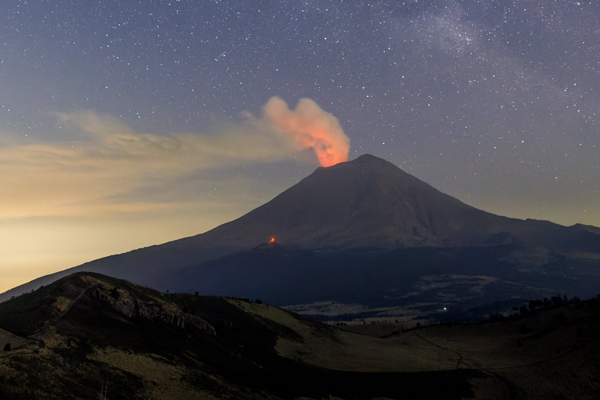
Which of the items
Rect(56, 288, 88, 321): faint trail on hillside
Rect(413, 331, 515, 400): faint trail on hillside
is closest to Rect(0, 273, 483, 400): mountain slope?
Rect(56, 288, 88, 321): faint trail on hillside

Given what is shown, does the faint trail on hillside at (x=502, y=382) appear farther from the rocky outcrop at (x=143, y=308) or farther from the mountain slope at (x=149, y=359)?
the rocky outcrop at (x=143, y=308)

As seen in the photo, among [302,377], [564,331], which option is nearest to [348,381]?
[302,377]

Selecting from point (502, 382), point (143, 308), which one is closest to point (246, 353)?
point (143, 308)

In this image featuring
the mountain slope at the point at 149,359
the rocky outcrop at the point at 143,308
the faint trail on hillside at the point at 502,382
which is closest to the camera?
the mountain slope at the point at 149,359

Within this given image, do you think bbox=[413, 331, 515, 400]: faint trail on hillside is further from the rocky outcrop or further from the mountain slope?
the rocky outcrop

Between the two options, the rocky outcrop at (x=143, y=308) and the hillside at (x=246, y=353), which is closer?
the hillside at (x=246, y=353)

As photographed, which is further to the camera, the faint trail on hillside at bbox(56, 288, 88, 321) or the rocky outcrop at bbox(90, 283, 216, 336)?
the rocky outcrop at bbox(90, 283, 216, 336)

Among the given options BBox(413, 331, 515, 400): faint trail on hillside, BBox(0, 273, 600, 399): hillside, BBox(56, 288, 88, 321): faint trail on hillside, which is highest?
BBox(56, 288, 88, 321): faint trail on hillside

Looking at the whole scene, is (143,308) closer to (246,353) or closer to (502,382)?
(246,353)

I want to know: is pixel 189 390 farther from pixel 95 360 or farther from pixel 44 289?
pixel 44 289

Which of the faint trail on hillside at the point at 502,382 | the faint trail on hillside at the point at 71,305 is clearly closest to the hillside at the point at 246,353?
the faint trail on hillside at the point at 71,305

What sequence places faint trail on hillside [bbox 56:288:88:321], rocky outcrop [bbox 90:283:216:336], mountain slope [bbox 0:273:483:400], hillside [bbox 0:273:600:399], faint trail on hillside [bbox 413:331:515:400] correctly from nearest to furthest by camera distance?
mountain slope [bbox 0:273:483:400]
hillside [bbox 0:273:600:399]
faint trail on hillside [bbox 56:288:88:321]
rocky outcrop [bbox 90:283:216:336]
faint trail on hillside [bbox 413:331:515:400]
